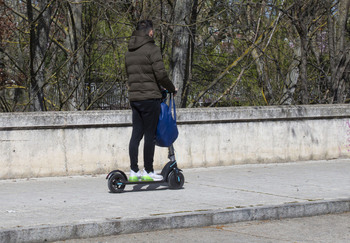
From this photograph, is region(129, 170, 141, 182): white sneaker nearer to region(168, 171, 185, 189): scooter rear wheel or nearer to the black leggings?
the black leggings

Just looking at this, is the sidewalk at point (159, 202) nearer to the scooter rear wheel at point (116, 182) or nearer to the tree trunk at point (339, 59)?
the scooter rear wheel at point (116, 182)

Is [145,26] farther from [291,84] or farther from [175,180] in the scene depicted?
[291,84]

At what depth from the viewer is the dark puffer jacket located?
7.14 meters

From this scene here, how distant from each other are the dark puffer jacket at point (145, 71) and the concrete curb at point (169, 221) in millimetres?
1889

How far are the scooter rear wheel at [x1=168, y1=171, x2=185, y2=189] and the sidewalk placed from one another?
3.1 inches

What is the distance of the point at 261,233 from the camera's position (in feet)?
18.4

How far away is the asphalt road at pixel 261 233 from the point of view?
17.3 feet

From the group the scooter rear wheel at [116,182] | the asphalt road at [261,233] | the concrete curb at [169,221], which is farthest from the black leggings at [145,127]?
the asphalt road at [261,233]

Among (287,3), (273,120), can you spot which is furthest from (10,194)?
(287,3)

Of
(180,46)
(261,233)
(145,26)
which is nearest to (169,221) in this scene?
(261,233)

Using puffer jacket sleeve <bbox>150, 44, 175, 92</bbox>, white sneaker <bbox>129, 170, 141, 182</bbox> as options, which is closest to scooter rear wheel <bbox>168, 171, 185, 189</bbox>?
white sneaker <bbox>129, 170, 141, 182</bbox>

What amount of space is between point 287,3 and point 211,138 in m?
5.37

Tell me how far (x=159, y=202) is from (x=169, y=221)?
0.93 m

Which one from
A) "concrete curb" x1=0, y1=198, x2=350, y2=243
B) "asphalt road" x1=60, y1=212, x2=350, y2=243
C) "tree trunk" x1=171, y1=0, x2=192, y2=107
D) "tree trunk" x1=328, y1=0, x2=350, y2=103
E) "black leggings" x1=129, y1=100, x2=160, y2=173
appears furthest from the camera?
"tree trunk" x1=328, y1=0, x2=350, y2=103
